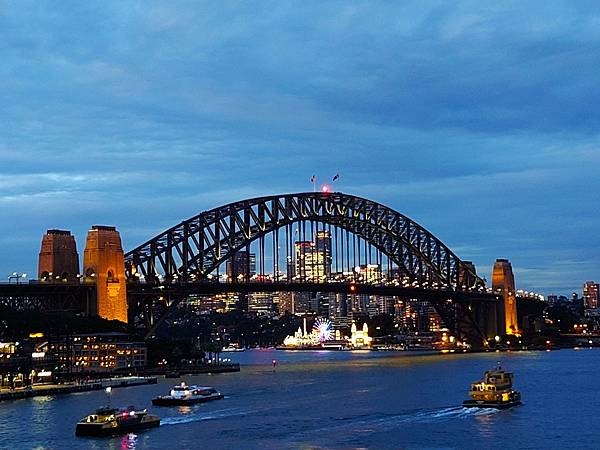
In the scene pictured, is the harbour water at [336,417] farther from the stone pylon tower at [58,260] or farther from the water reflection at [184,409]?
the stone pylon tower at [58,260]

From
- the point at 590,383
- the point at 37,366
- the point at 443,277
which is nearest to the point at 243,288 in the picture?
the point at 37,366

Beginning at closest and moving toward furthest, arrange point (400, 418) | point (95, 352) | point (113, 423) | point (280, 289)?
point (113, 423) < point (400, 418) < point (95, 352) < point (280, 289)

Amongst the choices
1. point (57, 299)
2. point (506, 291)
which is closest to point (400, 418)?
point (57, 299)

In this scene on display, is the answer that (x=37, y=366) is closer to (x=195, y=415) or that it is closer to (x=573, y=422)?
(x=195, y=415)

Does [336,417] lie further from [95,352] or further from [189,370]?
[189,370]

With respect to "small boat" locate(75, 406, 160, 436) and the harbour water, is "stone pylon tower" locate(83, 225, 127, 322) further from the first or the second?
"small boat" locate(75, 406, 160, 436)
